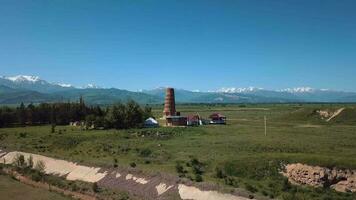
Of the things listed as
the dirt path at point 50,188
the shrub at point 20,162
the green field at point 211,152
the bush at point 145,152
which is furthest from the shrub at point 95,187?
the shrub at point 20,162

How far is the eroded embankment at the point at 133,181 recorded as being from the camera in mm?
41625

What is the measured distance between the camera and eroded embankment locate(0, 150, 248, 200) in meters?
41.6

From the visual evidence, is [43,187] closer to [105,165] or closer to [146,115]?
[105,165]

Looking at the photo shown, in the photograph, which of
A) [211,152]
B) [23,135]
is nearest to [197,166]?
[211,152]

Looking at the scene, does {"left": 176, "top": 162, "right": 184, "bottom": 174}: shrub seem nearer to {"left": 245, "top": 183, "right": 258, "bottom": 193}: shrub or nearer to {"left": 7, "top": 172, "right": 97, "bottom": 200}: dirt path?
{"left": 245, "top": 183, "right": 258, "bottom": 193}: shrub

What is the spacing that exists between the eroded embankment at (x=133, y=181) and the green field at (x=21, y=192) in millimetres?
6294

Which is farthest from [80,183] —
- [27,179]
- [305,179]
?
[305,179]

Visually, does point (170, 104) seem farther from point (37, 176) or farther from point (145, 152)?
point (37, 176)

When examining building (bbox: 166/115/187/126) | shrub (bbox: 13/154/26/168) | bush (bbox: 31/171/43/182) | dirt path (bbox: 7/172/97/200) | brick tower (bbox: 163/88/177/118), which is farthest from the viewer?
brick tower (bbox: 163/88/177/118)

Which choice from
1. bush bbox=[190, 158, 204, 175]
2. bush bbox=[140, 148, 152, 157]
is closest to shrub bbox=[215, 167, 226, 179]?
bush bbox=[190, 158, 204, 175]

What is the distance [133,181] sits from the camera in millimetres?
47938

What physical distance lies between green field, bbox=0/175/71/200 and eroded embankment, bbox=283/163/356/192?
23.0 meters

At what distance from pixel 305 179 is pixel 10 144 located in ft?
183

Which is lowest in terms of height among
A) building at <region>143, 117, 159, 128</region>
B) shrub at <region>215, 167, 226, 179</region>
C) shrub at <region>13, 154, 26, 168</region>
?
shrub at <region>13, 154, 26, 168</region>
